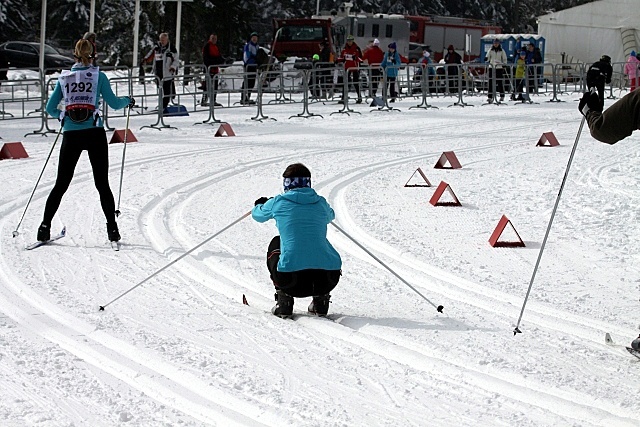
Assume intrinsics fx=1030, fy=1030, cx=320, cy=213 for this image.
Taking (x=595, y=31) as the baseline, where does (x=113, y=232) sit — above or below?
below

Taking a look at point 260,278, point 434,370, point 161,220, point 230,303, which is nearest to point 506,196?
point 161,220

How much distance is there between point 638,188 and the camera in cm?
1247

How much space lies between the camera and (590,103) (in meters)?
5.82

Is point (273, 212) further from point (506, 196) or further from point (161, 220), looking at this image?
point (506, 196)

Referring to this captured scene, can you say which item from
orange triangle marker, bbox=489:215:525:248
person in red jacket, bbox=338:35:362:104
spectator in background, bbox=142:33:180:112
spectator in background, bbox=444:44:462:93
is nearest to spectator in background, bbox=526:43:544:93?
spectator in background, bbox=444:44:462:93

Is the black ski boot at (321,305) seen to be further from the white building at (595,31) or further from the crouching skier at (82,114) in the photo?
the white building at (595,31)

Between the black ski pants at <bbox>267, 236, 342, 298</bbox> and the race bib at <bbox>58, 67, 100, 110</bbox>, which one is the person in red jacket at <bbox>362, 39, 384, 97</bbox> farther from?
the black ski pants at <bbox>267, 236, 342, 298</bbox>

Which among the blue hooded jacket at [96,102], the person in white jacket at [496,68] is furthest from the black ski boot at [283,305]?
the person in white jacket at [496,68]

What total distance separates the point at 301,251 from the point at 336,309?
0.61 metres

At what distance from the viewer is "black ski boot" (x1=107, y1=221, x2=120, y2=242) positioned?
9.04 metres

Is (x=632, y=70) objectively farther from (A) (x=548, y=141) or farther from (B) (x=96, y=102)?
(B) (x=96, y=102)

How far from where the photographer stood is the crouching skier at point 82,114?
876cm

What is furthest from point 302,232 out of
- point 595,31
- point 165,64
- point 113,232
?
point 595,31

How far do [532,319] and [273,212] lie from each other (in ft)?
5.99
